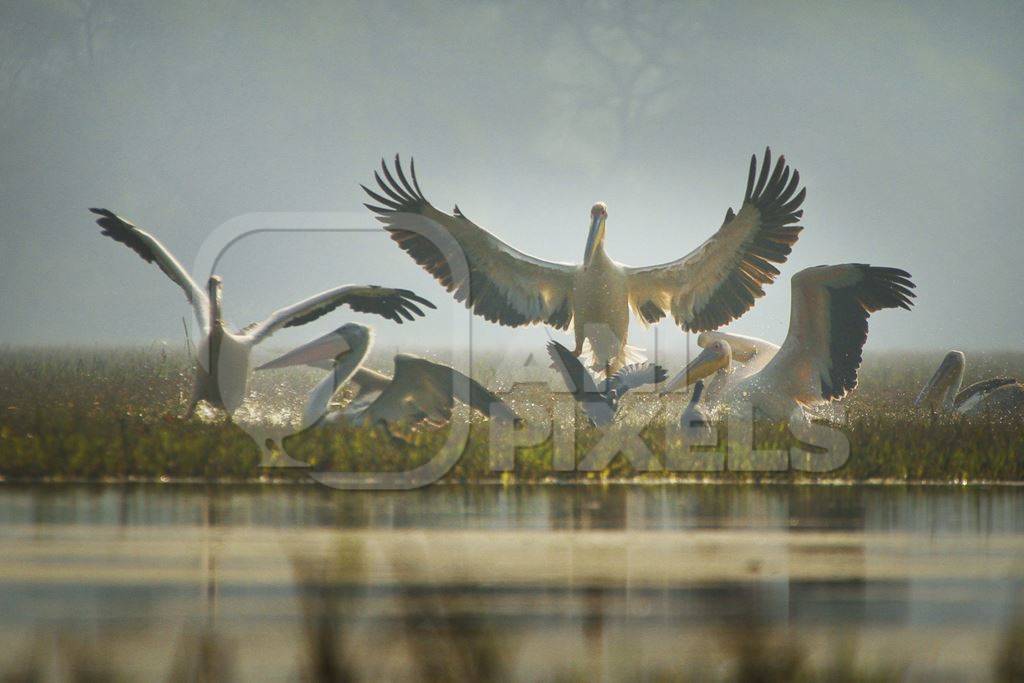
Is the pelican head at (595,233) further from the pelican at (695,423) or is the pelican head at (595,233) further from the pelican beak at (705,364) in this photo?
the pelican at (695,423)

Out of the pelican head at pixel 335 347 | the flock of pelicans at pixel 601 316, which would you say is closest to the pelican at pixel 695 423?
the flock of pelicans at pixel 601 316

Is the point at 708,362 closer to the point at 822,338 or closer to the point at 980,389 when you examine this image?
Answer: the point at 822,338

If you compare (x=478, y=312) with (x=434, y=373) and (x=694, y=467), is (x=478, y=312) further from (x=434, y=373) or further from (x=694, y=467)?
(x=694, y=467)

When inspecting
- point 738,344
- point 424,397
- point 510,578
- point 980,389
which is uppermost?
point 738,344

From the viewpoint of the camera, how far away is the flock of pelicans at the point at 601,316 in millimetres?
10875

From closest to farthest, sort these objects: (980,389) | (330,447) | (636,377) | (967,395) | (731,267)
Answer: (330,447) < (636,377) < (731,267) < (980,389) < (967,395)

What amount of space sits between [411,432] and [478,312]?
3699 millimetres

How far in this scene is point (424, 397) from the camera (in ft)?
34.5

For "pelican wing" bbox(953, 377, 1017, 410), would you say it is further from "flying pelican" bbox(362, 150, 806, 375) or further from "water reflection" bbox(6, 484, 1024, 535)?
"water reflection" bbox(6, 484, 1024, 535)

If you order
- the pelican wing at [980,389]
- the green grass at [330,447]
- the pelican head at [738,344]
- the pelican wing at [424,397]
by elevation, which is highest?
the pelican head at [738,344]

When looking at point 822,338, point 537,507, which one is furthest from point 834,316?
point 537,507

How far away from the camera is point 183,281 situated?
38.3 feet

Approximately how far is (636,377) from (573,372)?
93cm

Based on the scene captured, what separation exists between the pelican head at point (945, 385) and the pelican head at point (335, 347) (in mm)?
Answer: 6455
